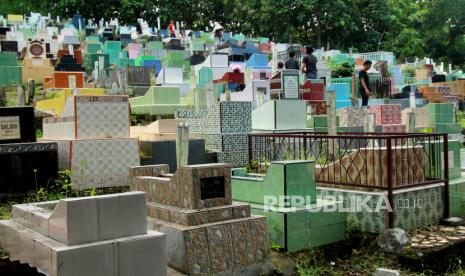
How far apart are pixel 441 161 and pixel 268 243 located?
12.8ft

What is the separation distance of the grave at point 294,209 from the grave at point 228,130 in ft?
9.82

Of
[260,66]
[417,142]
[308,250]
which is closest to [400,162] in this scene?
[417,142]

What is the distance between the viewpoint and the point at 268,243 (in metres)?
5.68

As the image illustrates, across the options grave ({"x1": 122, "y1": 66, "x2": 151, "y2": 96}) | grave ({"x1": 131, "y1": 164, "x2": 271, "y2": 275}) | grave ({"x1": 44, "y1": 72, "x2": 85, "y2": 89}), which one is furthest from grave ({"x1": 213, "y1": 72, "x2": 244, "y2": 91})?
grave ({"x1": 131, "y1": 164, "x2": 271, "y2": 275})

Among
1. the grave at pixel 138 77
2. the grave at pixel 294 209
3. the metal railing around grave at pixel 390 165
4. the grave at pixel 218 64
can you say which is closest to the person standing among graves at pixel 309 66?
the grave at pixel 218 64

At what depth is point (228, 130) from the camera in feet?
32.8

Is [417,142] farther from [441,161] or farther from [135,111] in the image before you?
[135,111]

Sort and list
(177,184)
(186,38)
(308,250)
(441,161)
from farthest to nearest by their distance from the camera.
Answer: (186,38) < (441,161) < (308,250) < (177,184)

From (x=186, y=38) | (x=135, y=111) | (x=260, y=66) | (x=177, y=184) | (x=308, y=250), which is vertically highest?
(x=186, y=38)

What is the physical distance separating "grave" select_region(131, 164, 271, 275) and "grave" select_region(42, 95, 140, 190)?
214 centimetres

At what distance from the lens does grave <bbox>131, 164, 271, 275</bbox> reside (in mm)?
5199

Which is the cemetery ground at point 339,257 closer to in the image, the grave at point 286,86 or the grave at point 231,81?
the grave at point 286,86

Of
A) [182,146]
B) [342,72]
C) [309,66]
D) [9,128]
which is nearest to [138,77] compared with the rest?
[309,66]

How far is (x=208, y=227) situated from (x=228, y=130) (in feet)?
15.8
